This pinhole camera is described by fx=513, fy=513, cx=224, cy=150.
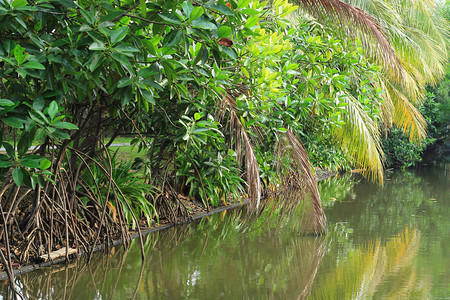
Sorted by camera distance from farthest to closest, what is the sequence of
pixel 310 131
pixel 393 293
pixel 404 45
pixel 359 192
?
pixel 359 192 → pixel 404 45 → pixel 310 131 → pixel 393 293

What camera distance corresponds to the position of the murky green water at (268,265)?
4.34m

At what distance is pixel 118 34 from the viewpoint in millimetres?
3145

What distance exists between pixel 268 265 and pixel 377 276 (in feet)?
3.44

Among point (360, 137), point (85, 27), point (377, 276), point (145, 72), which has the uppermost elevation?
point (85, 27)

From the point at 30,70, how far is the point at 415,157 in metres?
18.3

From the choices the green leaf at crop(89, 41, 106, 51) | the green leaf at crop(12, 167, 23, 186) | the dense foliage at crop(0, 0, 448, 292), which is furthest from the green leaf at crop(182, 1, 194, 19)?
the green leaf at crop(12, 167, 23, 186)

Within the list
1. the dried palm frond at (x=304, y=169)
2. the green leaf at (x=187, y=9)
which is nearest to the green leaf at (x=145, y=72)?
the green leaf at (x=187, y=9)

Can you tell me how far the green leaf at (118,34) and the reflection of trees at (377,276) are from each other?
2.60 metres

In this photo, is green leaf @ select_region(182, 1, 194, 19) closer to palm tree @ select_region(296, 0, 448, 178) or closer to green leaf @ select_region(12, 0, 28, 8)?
green leaf @ select_region(12, 0, 28, 8)

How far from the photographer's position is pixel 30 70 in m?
3.34

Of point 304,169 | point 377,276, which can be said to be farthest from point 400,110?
point 377,276

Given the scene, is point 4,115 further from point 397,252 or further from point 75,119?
point 397,252

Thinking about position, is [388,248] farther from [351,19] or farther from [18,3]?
[18,3]

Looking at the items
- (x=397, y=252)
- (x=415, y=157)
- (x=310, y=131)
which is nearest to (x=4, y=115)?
(x=397, y=252)
